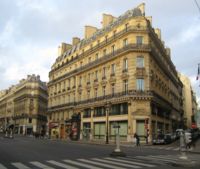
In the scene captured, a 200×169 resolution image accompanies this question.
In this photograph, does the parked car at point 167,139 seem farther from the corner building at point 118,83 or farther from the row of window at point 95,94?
the row of window at point 95,94

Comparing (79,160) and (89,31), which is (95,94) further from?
(79,160)

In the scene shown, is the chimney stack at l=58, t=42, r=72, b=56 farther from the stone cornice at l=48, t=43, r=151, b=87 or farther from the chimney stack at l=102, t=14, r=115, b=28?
the chimney stack at l=102, t=14, r=115, b=28

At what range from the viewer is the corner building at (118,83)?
153 ft

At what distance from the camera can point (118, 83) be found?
1961 inches

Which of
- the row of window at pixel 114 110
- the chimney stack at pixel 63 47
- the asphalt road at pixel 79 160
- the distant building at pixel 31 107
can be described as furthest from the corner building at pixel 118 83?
the distant building at pixel 31 107

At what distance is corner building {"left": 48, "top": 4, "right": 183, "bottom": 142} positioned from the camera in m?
46.7

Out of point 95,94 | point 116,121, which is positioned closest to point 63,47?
point 95,94

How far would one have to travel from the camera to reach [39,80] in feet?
362

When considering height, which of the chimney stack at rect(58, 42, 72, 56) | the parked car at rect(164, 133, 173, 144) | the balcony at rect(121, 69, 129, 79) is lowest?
the parked car at rect(164, 133, 173, 144)

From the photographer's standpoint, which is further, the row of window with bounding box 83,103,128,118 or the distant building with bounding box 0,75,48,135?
the distant building with bounding box 0,75,48,135

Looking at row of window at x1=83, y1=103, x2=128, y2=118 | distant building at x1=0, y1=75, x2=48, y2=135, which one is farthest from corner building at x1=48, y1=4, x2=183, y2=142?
distant building at x1=0, y1=75, x2=48, y2=135

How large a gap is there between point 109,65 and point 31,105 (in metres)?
57.5

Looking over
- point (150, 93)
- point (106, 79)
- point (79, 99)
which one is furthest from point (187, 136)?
point (79, 99)

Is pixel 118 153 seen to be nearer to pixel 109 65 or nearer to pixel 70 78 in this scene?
pixel 109 65
